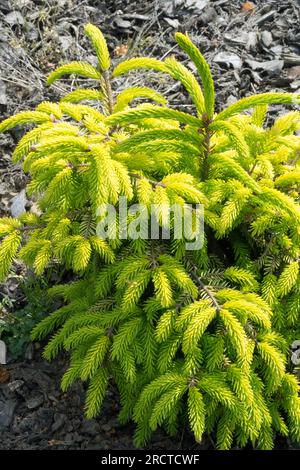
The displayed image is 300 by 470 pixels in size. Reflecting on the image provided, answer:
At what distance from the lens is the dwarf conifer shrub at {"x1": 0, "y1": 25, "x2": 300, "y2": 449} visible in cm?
272

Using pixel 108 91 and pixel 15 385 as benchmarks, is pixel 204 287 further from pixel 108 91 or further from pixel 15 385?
pixel 15 385

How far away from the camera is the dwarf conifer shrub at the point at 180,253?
2.72m

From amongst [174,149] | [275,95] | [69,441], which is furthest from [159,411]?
[275,95]


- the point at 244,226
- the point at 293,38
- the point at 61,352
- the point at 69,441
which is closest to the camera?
the point at 244,226

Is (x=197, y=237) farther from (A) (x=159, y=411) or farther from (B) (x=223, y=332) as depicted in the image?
(A) (x=159, y=411)

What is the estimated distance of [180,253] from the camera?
2934 mm

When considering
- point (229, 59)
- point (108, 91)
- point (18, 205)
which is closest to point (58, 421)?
point (18, 205)

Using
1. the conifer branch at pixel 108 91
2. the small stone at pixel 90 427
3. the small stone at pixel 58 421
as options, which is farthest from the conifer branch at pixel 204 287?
the small stone at pixel 58 421

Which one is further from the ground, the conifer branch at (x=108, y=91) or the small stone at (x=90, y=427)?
the conifer branch at (x=108, y=91)

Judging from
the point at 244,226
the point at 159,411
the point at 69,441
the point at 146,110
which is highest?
the point at 146,110

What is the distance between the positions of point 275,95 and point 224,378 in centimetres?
130

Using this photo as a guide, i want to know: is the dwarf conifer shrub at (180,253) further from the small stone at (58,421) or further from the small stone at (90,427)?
the small stone at (58,421)

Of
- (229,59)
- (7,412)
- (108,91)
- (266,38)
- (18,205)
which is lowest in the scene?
(7,412)

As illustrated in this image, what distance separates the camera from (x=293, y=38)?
5.44 m
